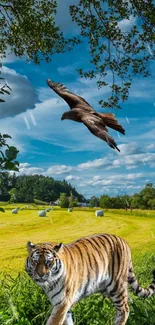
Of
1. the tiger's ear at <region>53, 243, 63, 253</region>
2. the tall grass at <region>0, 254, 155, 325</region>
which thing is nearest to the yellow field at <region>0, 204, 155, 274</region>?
the tall grass at <region>0, 254, 155, 325</region>

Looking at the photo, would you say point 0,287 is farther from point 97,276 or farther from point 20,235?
point 20,235

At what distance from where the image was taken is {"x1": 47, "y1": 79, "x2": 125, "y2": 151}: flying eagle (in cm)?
369

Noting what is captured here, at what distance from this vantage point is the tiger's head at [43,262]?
3.32 m

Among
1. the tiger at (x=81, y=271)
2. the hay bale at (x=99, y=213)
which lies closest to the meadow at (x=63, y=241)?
the hay bale at (x=99, y=213)

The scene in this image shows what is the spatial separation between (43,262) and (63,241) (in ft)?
8.66

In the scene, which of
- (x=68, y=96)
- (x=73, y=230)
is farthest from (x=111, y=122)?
(x=73, y=230)

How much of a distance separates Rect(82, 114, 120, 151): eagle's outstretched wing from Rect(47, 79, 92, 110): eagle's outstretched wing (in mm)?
620

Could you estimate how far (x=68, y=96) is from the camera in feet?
17.2

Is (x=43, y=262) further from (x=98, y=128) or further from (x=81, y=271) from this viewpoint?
(x=98, y=128)

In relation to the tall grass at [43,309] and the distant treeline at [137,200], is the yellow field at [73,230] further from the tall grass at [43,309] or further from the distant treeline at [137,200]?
the tall grass at [43,309]

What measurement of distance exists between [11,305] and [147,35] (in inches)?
368

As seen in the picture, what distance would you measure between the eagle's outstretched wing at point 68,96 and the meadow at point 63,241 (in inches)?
61.5

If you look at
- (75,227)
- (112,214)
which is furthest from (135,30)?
(112,214)

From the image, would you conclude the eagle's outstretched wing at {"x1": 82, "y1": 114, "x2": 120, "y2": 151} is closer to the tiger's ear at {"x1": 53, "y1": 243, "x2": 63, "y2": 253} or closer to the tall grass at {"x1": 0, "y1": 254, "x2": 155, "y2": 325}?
the tiger's ear at {"x1": 53, "y1": 243, "x2": 63, "y2": 253}
